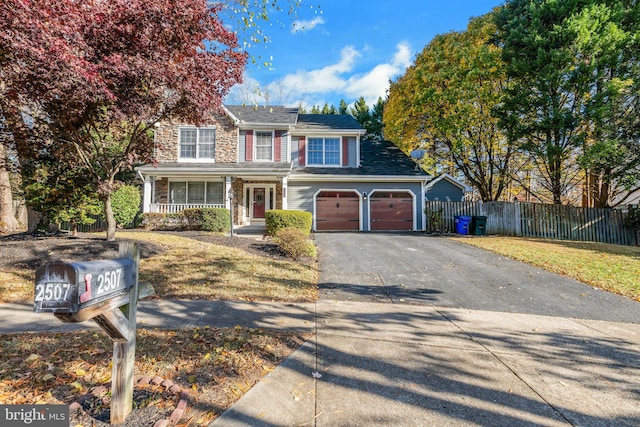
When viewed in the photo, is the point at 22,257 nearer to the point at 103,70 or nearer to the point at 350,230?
the point at 103,70

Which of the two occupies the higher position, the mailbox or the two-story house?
the two-story house

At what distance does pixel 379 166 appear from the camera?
673 inches

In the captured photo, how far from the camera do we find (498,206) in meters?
14.7

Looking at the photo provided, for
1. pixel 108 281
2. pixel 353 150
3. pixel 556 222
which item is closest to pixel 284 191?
pixel 353 150

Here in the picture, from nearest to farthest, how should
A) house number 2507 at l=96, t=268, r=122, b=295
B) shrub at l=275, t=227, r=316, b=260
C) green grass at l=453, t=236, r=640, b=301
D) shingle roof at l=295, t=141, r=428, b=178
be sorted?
house number 2507 at l=96, t=268, r=122, b=295 < green grass at l=453, t=236, r=640, b=301 < shrub at l=275, t=227, r=316, b=260 < shingle roof at l=295, t=141, r=428, b=178

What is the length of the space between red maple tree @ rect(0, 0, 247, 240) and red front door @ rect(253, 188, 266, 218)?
948cm

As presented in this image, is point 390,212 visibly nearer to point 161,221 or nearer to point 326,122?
point 326,122

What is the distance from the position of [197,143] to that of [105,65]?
35.3 ft

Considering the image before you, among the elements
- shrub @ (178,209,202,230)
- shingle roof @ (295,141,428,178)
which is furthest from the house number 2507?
shingle roof @ (295,141,428,178)

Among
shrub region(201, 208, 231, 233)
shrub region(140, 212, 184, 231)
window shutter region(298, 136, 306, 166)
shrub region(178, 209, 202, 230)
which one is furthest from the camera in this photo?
window shutter region(298, 136, 306, 166)

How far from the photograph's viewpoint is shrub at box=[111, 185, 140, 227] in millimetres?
13664

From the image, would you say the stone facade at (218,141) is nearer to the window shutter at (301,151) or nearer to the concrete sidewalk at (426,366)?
the window shutter at (301,151)

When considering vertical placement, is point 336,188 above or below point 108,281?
above

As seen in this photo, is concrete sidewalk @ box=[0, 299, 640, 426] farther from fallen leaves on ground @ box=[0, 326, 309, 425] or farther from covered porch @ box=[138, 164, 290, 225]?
covered porch @ box=[138, 164, 290, 225]
